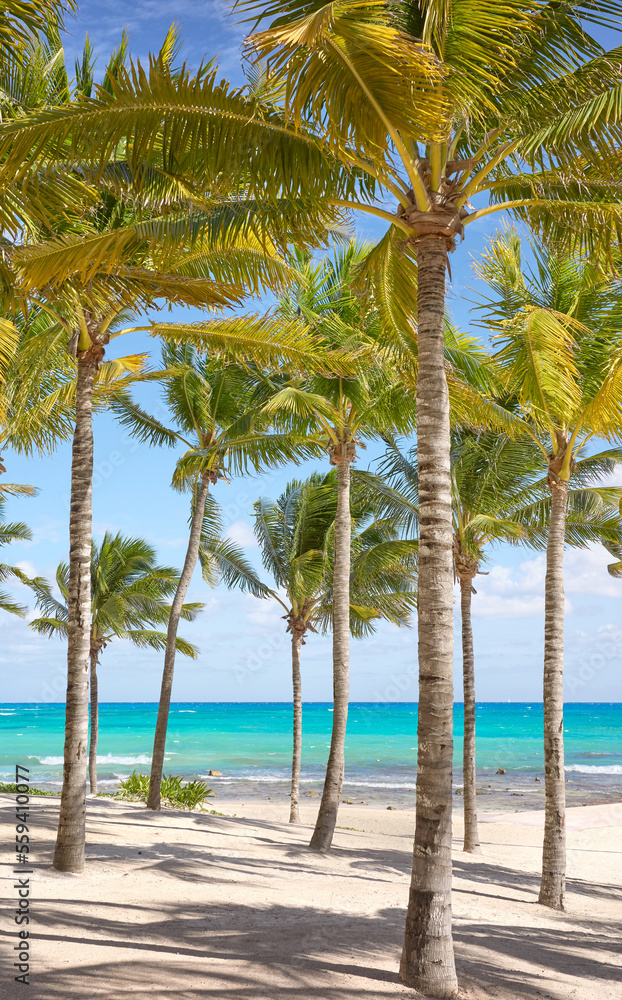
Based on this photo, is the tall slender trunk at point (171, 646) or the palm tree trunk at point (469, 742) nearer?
the palm tree trunk at point (469, 742)

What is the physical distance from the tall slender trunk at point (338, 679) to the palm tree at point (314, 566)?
4561 millimetres

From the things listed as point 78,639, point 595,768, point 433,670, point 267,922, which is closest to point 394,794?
point 595,768

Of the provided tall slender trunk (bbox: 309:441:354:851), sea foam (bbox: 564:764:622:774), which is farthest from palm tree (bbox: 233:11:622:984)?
sea foam (bbox: 564:764:622:774)

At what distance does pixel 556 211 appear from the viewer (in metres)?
6.43

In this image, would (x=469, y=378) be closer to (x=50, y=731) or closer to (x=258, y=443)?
(x=258, y=443)

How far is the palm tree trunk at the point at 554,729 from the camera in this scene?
31.3ft

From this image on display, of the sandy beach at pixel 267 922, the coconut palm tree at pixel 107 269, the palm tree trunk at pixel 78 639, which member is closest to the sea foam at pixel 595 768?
the sandy beach at pixel 267 922

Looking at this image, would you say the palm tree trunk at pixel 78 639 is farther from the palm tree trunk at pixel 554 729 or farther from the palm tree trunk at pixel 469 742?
the palm tree trunk at pixel 469 742

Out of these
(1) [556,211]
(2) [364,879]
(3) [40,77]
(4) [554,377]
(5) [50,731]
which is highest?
(3) [40,77]

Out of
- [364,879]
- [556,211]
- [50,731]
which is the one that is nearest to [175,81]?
[556,211]

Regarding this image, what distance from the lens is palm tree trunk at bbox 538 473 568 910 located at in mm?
9531

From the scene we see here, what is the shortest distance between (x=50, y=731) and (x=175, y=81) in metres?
65.1

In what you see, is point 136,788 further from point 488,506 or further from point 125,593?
point 488,506

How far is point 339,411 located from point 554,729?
5.83 m
